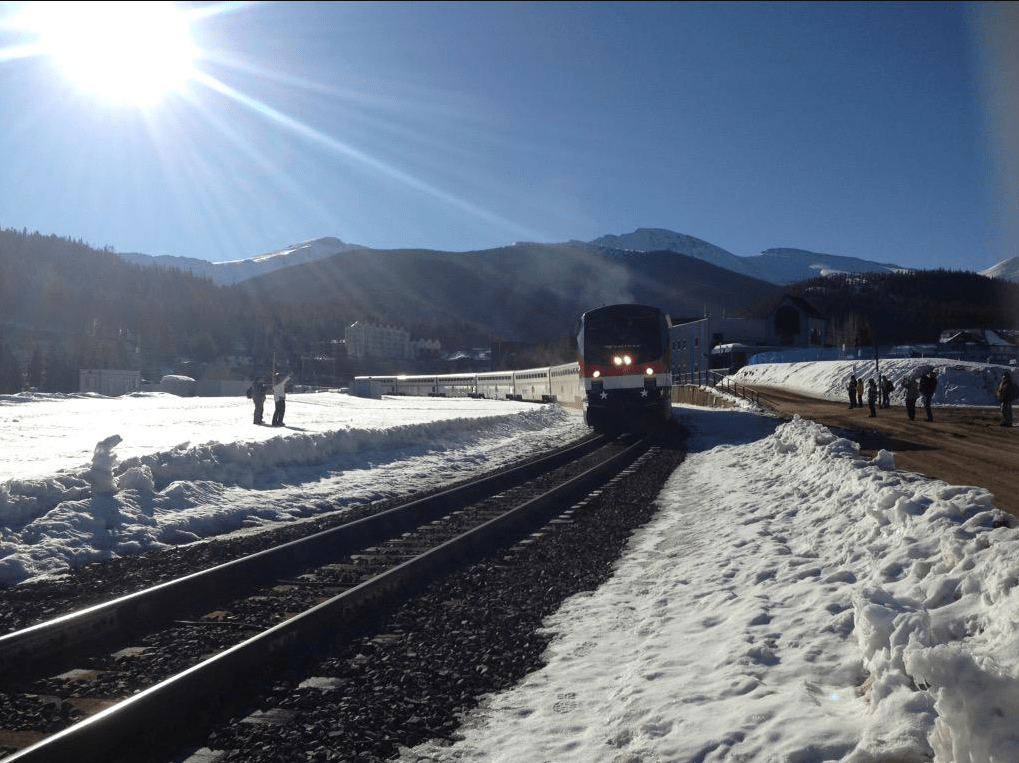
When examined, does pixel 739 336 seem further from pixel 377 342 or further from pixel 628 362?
pixel 377 342

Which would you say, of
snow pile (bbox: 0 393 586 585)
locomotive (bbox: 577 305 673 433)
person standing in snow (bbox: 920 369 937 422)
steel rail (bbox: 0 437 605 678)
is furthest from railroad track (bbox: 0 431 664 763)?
person standing in snow (bbox: 920 369 937 422)

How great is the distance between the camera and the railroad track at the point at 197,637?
3865 millimetres

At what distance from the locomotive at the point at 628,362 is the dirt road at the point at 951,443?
5.78 metres

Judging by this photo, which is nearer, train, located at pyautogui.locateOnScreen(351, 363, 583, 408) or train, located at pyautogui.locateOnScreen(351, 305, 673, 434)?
train, located at pyautogui.locateOnScreen(351, 305, 673, 434)

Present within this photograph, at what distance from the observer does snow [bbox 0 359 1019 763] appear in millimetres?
3148

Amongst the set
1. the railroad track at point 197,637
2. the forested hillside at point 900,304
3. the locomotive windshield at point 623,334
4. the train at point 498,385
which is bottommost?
the railroad track at point 197,637

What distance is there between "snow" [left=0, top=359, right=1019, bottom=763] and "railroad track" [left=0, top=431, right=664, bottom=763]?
4.77 ft

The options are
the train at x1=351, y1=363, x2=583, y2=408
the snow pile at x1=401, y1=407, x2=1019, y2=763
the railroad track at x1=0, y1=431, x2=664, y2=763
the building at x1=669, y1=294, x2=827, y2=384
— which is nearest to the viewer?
the snow pile at x1=401, y1=407, x2=1019, y2=763

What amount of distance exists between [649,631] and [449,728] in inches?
82.1

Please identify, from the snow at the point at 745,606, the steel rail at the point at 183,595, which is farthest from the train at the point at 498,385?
the steel rail at the point at 183,595

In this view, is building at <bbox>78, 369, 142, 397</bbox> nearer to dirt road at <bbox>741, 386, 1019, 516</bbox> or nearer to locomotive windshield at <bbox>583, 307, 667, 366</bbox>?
locomotive windshield at <bbox>583, 307, 667, 366</bbox>

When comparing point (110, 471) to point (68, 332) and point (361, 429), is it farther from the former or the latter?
point (68, 332)

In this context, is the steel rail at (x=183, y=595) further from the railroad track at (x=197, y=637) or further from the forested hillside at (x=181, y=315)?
the forested hillside at (x=181, y=315)

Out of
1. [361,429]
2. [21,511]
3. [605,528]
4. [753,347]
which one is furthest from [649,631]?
[753,347]
